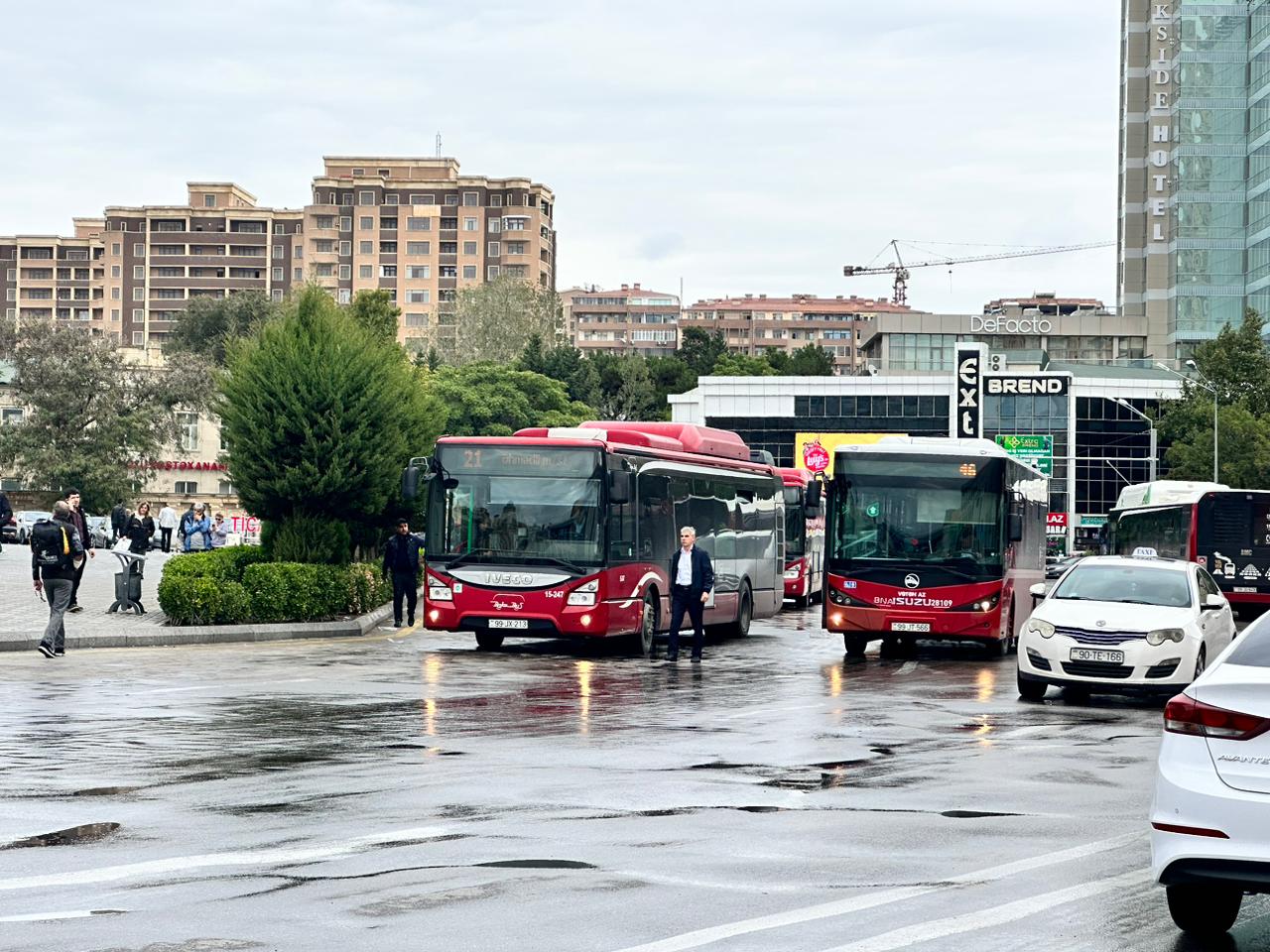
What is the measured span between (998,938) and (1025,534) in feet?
73.5

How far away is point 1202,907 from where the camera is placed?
24.2ft

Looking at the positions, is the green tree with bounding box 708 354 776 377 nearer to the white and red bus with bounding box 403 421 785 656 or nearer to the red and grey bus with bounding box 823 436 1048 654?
the red and grey bus with bounding box 823 436 1048 654

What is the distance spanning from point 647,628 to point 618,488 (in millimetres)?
2312

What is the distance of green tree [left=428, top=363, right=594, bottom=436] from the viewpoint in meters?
102

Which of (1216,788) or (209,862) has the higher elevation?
(1216,788)

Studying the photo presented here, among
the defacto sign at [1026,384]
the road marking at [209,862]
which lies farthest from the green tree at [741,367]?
the road marking at [209,862]

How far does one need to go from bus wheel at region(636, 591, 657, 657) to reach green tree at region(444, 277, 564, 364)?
92534mm

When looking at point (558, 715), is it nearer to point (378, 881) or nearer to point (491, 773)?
point (491, 773)

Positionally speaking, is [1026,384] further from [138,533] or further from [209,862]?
[209,862]

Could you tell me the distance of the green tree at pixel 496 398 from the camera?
334ft

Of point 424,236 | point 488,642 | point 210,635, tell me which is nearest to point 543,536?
point 488,642

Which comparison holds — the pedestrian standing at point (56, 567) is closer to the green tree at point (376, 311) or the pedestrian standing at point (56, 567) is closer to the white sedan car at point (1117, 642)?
the white sedan car at point (1117, 642)

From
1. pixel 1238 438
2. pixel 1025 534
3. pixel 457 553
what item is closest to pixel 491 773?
pixel 457 553

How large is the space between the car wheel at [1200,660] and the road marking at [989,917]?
1107 centimetres
